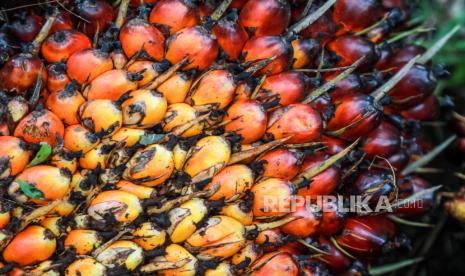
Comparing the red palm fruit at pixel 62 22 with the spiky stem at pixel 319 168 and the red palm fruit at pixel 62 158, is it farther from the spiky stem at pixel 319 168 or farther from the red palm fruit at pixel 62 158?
the spiky stem at pixel 319 168

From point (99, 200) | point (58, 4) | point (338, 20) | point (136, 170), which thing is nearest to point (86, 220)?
point (99, 200)

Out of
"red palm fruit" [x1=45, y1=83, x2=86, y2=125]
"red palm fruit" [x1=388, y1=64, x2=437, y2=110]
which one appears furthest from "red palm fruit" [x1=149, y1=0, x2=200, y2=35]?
"red palm fruit" [x1=388, y1=64, x2=437, y2=110]

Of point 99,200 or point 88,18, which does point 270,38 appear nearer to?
point 88,18

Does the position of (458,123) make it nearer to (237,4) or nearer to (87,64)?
(237,4)

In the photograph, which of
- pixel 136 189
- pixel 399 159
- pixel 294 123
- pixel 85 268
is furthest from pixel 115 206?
pixel 399 159

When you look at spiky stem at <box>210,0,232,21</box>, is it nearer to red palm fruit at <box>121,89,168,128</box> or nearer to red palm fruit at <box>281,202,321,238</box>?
red palm fruit at <box>121,89,168,128</box>

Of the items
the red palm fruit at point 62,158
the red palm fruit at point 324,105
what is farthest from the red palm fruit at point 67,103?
the red palm fruit at point 324,105
